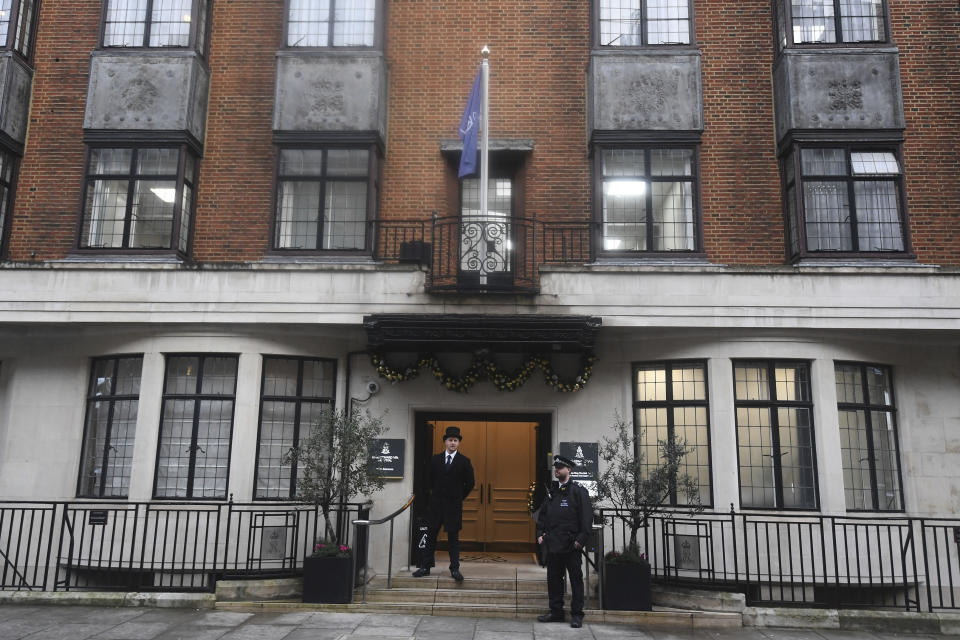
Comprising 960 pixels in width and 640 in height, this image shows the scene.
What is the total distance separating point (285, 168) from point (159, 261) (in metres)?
2.50

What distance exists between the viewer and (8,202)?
1310 cm

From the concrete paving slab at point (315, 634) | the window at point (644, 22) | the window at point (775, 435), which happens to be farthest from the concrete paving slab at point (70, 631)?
the window at point (644, 22)

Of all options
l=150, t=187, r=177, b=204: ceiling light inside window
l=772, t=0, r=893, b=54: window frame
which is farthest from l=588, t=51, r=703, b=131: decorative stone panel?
l=150, t=187, r=177, b=204: ceiling light inside window

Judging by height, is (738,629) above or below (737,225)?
below

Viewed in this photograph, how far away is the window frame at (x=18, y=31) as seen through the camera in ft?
43.3

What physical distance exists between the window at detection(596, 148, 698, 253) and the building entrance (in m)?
3.56

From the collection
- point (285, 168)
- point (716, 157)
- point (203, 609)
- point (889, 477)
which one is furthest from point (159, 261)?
point (889, 477)

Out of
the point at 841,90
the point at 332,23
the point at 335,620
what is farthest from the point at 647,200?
the point at 335,620

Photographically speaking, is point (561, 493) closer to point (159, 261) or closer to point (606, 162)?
point (606, 162)

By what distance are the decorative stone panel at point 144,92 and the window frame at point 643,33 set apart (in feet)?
21.8

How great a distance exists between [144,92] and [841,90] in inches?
446

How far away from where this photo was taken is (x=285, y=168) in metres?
13.0

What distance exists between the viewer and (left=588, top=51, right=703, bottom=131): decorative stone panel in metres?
12.7

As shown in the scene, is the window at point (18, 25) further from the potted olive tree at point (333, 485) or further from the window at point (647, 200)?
the window at point (647, 200)
